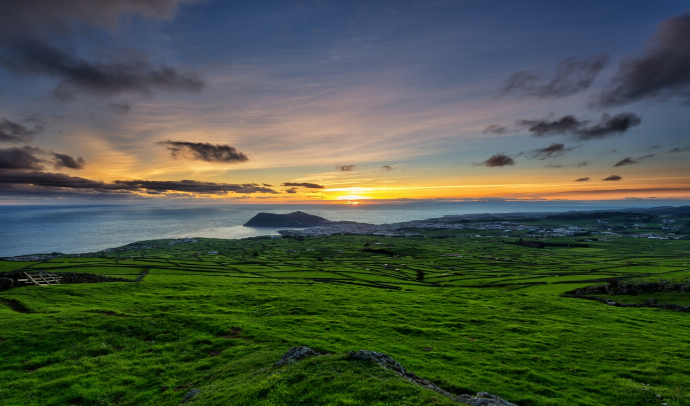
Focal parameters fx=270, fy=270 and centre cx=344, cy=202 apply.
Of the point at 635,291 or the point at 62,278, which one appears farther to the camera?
the point at 635,291

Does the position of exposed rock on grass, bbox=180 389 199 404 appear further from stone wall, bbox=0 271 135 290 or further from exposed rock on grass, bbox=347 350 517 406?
stone wall, bbox=0 271 135 290

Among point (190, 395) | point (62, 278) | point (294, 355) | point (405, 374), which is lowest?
point (62, 278)

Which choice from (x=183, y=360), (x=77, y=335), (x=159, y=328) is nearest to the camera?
(x=183, y=360)

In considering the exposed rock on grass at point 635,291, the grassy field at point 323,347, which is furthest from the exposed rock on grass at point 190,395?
the exposed rock on grass at point 635,291

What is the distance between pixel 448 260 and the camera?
137 metres

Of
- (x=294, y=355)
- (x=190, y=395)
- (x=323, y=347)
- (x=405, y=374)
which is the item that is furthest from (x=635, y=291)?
(x=190, y=395)

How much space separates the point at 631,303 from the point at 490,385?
5199 centimetres

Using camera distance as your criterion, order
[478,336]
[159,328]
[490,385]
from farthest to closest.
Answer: [478,336] < [159,328] < [490,385]

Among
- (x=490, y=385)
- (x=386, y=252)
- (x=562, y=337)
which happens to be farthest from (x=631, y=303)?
(x=386, y=252)

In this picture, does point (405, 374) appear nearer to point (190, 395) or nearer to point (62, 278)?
point (190, 395)

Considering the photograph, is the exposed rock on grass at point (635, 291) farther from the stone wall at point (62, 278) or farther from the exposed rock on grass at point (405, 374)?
the stone wall at point (62, 278)

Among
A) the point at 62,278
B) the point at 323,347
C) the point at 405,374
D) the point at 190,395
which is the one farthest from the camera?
the point at 62,278

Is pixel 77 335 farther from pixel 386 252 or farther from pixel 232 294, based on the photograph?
pixel 386 252

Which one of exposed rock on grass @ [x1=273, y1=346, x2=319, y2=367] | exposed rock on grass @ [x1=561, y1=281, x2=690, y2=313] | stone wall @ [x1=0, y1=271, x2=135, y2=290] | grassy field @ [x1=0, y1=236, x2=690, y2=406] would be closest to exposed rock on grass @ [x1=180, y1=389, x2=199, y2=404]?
grassy field @ [x1=0, y1=236, x2=690, y2=406]
